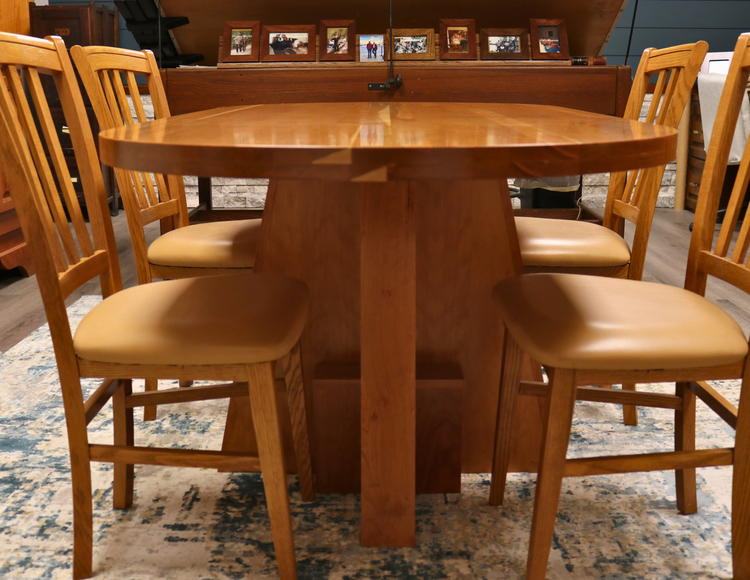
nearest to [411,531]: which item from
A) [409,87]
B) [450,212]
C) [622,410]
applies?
[450,212]

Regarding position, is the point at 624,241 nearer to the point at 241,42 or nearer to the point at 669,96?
the point at 669,96

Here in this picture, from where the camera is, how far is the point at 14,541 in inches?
45.1

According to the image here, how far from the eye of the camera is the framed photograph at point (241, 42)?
8.57 ft

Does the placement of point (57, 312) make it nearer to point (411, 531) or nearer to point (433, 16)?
point (411, 531)

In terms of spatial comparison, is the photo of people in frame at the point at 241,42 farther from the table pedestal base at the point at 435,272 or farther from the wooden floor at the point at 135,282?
the table pedestal base at the point at 435,272

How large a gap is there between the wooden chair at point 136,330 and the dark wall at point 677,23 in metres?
4.12

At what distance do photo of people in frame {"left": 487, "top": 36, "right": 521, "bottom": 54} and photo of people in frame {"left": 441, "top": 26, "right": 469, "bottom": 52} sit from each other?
11cm

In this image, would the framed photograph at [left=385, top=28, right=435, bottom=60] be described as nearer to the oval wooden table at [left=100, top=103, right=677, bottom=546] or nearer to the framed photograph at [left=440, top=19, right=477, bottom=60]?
the framed photograph at [left=440, top=19, right=477, bottom=60]

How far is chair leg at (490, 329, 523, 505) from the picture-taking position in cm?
119

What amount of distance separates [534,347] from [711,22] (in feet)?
15.0

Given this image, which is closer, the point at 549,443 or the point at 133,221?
the point at 549,443

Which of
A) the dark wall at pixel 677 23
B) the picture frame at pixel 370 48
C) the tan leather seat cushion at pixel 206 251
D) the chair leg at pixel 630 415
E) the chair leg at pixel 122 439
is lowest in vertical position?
the chair leg at pixel 630 415

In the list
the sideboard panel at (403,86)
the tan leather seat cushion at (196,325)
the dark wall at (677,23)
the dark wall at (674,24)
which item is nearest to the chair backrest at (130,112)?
the tan leather seat cushion at (196,325)

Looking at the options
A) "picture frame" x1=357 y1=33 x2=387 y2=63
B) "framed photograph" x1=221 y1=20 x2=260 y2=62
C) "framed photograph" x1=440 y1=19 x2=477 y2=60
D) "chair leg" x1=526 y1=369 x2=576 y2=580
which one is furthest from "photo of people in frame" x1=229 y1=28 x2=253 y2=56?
"chair leg" x1=526 y1=369 x2=576 y2=580
